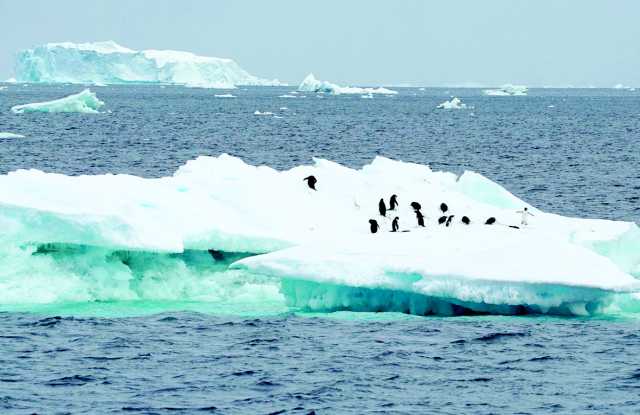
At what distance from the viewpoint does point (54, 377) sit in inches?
549

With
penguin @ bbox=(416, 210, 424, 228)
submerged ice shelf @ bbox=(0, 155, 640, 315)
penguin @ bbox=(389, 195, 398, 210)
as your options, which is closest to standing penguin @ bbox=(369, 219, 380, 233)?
submerged ice shelf @ bbox=(0, 155, 640, 315)

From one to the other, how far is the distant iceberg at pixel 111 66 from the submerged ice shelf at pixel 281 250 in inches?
5599

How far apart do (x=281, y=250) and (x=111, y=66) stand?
155913mm

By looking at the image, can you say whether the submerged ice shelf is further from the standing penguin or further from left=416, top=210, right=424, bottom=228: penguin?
left=416, top=210, right=424, bottom=228: penguin

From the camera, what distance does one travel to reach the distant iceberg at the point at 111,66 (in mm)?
160625

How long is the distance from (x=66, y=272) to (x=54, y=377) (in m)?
5.07

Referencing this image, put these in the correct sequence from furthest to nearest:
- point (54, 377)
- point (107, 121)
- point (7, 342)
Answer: point (107, 121) < point (7, 342) < point (54, 377)

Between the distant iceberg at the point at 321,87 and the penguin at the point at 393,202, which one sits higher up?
the distant iceberg at the point at 321,87

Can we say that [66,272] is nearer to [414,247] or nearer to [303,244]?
[303,244]

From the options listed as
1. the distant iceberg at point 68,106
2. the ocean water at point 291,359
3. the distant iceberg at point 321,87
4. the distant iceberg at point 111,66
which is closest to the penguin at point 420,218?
the ocean water at point 291,359

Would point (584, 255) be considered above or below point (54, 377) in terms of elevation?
above

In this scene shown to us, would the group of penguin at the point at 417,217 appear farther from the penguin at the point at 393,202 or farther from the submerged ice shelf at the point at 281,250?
the submerged ice shelf at the point at 281,250

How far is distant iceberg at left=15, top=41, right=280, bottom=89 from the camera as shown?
161 metres

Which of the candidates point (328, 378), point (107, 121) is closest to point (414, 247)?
point (328, 378)
